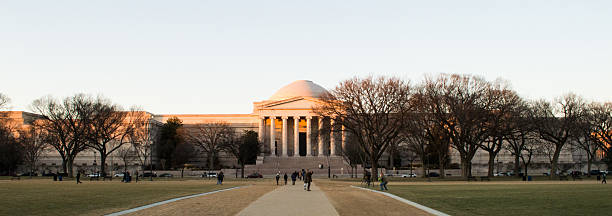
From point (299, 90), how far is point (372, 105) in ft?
244

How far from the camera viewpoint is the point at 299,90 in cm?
13600

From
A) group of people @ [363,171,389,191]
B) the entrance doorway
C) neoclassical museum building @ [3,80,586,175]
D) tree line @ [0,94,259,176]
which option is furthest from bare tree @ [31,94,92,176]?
the entrance doorway

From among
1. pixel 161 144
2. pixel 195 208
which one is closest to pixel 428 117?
pixel 195 208

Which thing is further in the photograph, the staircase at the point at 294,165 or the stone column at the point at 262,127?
the stone column at the point at 262,127

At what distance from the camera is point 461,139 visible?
60.5 m

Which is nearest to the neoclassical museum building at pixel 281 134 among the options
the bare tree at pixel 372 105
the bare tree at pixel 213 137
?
the bare tree at pixel 213 137

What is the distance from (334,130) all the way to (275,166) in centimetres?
4226

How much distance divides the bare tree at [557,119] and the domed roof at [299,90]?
219 feet

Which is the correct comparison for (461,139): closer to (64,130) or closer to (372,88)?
(372,88)

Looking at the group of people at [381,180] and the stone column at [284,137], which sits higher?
the stone column at [284,137]

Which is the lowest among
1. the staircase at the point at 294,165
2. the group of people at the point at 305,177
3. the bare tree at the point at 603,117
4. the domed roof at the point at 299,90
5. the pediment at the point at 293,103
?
the staircase at the point at 294,165

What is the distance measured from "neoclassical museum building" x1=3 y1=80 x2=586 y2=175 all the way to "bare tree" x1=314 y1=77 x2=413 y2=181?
32901 millimetres

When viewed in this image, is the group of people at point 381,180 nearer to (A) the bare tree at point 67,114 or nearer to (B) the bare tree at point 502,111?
→ (B) the bare tree at point 502,111

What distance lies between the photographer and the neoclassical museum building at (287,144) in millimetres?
106500
